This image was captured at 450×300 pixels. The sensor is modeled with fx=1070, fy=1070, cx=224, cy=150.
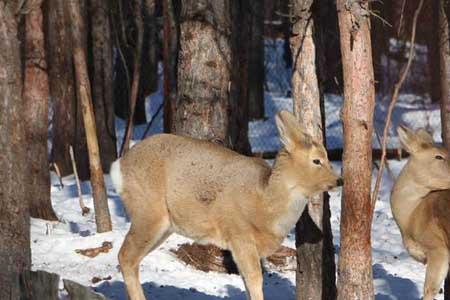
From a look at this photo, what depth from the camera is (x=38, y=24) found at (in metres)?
13.5

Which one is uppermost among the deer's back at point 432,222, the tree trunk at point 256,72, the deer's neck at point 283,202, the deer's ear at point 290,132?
the deer's ear at point 290,132

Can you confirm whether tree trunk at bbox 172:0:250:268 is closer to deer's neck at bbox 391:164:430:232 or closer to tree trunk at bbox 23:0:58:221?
deer's neck at bbox 391:164:430:232

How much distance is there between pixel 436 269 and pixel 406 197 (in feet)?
2.38

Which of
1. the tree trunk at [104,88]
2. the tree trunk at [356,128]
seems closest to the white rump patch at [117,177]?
the tree trunk at [356,128]

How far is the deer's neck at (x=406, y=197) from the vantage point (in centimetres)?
908

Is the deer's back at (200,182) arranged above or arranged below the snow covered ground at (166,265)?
above

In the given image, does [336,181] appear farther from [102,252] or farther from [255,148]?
[255,148]

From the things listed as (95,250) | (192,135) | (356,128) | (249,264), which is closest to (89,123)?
(95,250)

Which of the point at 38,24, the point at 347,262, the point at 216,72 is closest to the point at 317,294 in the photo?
the point at 347,262

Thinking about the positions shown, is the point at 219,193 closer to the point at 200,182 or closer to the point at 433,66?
the point at 200,182

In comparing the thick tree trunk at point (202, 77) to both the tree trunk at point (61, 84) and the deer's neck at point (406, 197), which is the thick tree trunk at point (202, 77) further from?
the tree trunk at point (61, 84)

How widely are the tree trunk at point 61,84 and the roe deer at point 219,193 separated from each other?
8007 mm

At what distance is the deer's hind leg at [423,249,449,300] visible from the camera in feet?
28.6

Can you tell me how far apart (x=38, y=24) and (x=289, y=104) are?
1223 centimetres
